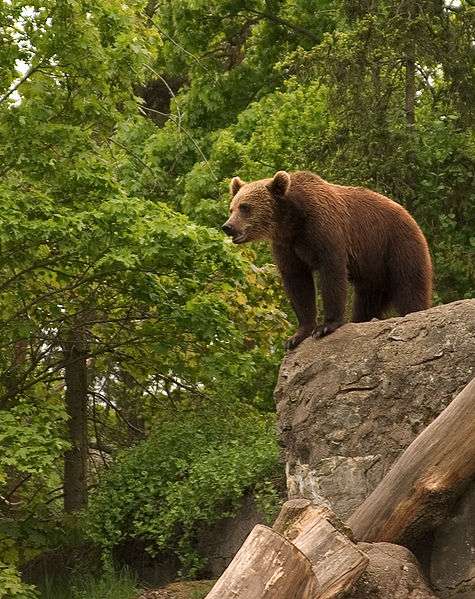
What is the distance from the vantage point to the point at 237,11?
2073cm

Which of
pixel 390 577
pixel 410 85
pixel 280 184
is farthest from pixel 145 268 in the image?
pixel 390 577

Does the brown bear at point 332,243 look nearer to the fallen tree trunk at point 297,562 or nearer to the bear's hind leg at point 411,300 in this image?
the bear's hind leg at point 411,300

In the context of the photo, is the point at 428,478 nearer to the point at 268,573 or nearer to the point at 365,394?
the point at 365,394

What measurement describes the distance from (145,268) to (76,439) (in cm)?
297

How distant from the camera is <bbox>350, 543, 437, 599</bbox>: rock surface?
701 centimetres

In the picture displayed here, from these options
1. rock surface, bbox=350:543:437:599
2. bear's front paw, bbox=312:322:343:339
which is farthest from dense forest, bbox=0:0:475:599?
rock surface, bbox=350:543:437:599

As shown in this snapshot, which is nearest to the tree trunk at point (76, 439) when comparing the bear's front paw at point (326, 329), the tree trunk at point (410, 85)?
the tree trunk at point (410, 85)

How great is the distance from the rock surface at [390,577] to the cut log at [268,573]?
57 cm

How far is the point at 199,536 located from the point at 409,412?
3472 mm

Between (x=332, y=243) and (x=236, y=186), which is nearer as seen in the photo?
(x=332, y=243)

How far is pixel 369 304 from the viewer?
9727 millimetres

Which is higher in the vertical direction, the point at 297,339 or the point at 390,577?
the point at 297,339

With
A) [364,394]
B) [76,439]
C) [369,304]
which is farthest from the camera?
[76,439]

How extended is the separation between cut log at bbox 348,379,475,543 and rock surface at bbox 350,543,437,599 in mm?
215
